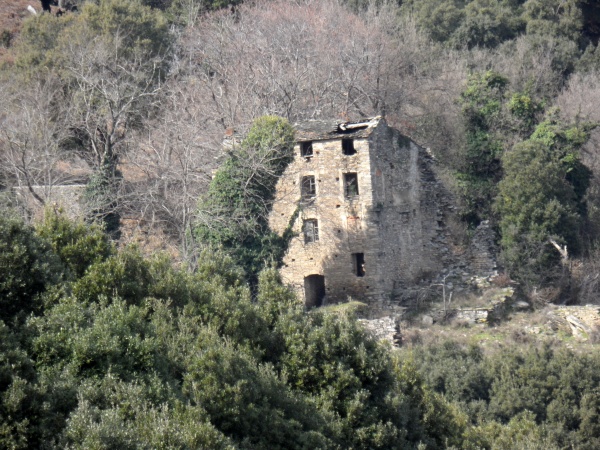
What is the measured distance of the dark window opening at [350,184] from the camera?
97.2 feet

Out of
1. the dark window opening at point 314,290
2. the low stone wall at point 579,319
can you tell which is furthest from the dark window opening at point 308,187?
the low stone wall at point 579,319

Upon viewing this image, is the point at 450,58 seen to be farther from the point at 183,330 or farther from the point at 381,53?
the point at 183,330

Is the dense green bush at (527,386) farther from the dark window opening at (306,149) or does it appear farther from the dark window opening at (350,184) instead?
the dark window opening at (306,149)

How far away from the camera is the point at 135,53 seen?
39156 mm

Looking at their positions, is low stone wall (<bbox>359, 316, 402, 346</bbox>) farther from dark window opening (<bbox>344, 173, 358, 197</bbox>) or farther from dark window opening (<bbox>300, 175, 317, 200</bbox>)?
dark window opening (<bbox>300, 175, 317, 200</bbox>)

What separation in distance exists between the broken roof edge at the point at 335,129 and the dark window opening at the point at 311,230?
2.60 meters

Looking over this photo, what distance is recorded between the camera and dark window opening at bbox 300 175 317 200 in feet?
97.4

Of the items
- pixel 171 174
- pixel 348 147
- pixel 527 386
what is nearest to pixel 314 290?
pixel 348 147

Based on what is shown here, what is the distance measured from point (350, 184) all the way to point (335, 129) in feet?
5.86

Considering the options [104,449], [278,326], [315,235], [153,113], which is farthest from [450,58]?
[104,449]

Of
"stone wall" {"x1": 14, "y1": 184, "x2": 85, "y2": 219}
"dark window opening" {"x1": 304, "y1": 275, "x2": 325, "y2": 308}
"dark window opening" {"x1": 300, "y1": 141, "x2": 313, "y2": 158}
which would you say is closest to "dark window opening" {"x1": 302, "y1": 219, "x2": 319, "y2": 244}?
"dark window opening" {"x1": 304, "y1": 275, "x2": 325, "y2": 308}

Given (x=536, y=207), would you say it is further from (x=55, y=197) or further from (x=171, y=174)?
(x=55, y=197)

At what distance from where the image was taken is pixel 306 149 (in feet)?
98.0

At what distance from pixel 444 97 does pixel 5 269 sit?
3019 centimetres
